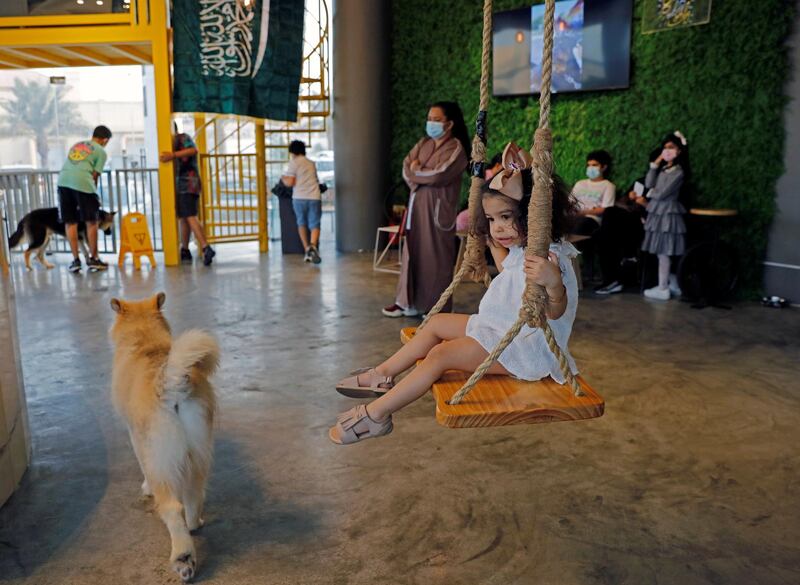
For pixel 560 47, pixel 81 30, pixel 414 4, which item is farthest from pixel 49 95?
pixel 560 47

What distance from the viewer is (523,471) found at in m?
2.86

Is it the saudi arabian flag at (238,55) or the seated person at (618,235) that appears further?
the saudi arabian flag at (238,55)

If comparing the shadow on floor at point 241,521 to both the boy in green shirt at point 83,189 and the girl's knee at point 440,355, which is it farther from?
the boy in green shirt at point 83,189

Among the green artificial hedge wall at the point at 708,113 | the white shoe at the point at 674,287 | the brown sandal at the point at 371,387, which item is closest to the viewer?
the brown sandal at the point at 371,387

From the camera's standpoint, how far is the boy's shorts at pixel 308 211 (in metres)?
8.16

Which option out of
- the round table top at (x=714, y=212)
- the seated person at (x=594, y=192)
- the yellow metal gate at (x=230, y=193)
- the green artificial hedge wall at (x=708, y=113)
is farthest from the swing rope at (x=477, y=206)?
the yellow metal gate at (x=230, y=193)

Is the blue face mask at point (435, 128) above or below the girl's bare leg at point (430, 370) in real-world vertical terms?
above

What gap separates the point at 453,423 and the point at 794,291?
5.19 m

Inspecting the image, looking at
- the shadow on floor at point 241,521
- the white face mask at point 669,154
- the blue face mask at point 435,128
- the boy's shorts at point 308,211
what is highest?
the blue face mask at point 435,128

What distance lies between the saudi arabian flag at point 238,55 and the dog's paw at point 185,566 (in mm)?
6428

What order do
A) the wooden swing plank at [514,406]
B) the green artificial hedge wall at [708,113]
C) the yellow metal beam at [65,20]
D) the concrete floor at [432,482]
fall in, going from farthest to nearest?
the yellow metal beam at [65,20] < the green artificial hedge wall at [708,113] < the concrete floor at [432,482] < the wooden swing plank at [514,406]

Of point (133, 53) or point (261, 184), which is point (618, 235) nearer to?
point (261, 184)

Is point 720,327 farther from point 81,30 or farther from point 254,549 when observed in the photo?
point 81,30

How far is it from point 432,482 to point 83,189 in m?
5.99
